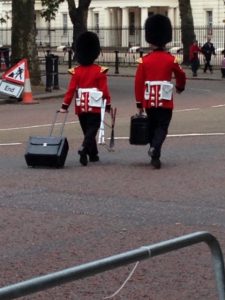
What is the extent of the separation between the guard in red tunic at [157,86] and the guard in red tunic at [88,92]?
1.80ft

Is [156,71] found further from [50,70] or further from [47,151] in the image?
[50,70]

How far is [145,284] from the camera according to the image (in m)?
6.79

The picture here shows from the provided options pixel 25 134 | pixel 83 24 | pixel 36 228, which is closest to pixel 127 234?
pixel 36 228

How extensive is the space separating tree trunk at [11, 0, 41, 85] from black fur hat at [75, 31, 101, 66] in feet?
54.2

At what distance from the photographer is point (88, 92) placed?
12.7 m

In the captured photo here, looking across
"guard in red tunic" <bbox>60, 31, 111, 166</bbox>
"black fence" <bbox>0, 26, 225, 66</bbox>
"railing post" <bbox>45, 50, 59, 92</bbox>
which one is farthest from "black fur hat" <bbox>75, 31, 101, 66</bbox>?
"black fence" <bbox>0, 26, 225, 66</bbox>

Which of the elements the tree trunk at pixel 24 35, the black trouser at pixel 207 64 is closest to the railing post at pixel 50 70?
the tree trunk at pixel 24 35

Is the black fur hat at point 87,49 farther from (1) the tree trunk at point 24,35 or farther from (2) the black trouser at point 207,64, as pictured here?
(2) the black trouser at point 207,64

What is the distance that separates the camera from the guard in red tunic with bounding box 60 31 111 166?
1272 cm

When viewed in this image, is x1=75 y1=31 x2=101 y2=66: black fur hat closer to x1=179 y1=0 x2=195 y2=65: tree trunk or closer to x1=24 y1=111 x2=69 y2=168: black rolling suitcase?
x1=24 y1=111 x2=69 y2=168: black rolling suitcase

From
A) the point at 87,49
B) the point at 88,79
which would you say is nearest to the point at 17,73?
the point at 87,49

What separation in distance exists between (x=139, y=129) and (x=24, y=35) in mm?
17790

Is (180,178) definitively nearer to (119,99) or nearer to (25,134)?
(25,134)

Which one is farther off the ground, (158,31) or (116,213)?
(158,31)
